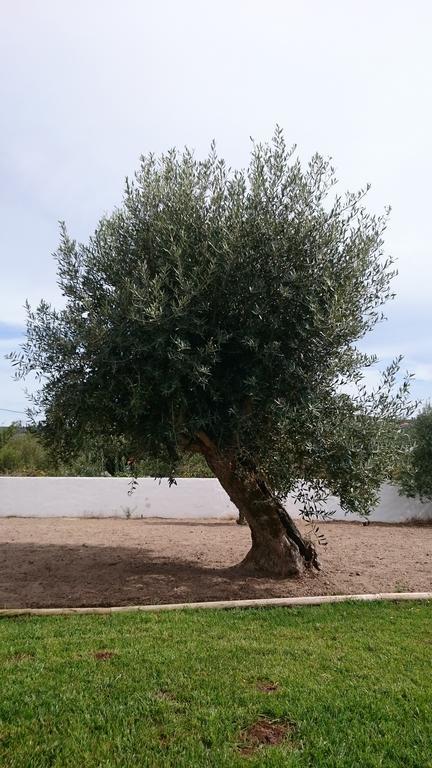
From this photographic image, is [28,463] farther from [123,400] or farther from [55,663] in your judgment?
[55,663]

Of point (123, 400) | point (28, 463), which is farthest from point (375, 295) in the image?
point (28, 463)

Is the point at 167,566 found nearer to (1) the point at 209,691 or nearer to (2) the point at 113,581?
(2) the point at 113,581

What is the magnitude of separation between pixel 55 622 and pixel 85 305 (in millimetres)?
3439

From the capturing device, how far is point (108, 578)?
337 inches

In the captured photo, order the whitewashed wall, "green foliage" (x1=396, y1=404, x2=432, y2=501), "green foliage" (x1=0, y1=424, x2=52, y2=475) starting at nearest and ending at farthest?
"green foliage" (x1=396, y1=404, x2=432, y2=501)
the whitewashed wall
"green foliage" (x1=0, y1=424, x2=52, y2=475)

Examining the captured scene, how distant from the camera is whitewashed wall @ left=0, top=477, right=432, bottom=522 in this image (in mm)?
17562

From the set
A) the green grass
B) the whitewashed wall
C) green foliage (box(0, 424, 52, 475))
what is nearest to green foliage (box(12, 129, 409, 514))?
the green grass

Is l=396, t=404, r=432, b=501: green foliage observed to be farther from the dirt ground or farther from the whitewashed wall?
the dirt ground

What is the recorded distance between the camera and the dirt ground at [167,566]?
7852 mm

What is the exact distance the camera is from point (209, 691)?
4.37 metres

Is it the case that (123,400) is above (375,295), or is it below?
below

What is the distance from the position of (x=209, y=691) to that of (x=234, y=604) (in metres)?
2.80

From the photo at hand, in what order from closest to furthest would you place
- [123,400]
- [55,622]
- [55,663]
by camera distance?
[55,663]
[55,622]
[123,400]

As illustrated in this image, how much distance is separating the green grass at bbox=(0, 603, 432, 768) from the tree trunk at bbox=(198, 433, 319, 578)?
82.8 inches
